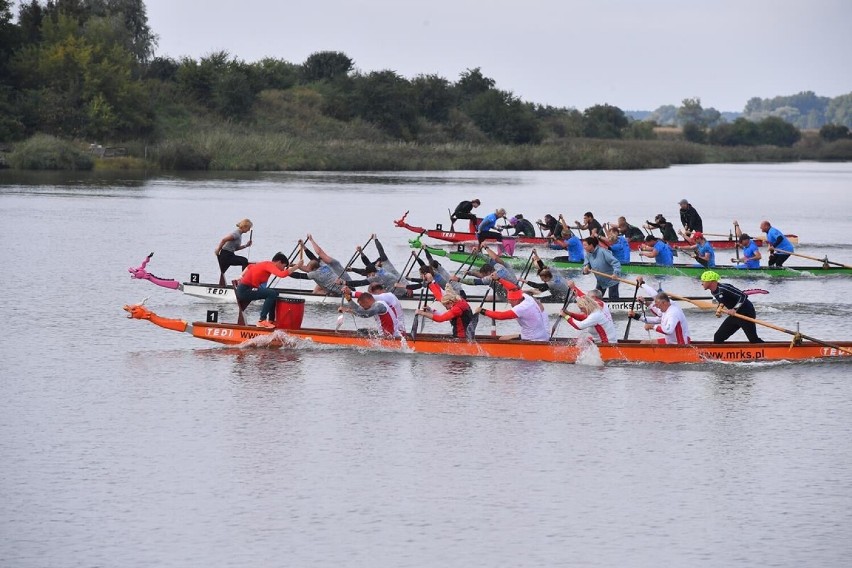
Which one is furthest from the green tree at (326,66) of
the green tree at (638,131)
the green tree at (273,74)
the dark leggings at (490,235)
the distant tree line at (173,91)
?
the dark leggings at (490,235)

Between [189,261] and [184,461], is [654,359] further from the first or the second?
[189,261]

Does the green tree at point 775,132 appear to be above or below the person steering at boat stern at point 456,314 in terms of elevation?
above

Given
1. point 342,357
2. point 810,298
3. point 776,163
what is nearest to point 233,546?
point 342,357

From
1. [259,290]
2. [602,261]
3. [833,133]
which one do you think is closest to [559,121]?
[833,133]

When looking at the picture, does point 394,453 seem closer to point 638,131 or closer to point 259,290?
point 259,290

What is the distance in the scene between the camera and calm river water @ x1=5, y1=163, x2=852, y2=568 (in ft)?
46.0

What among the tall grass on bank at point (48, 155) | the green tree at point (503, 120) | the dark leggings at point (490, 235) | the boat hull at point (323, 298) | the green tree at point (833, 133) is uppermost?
the green tree at point (833, 133)

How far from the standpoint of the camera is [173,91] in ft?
328

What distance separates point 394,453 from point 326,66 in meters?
115

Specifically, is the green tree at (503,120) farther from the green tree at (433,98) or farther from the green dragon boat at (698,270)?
the green dragon boat at (698,270)

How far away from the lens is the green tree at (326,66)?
129 m

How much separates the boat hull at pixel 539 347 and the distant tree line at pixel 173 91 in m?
63.2

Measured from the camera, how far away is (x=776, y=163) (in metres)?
154

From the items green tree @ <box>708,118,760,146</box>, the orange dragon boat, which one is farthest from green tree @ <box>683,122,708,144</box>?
the orange dragon boat
